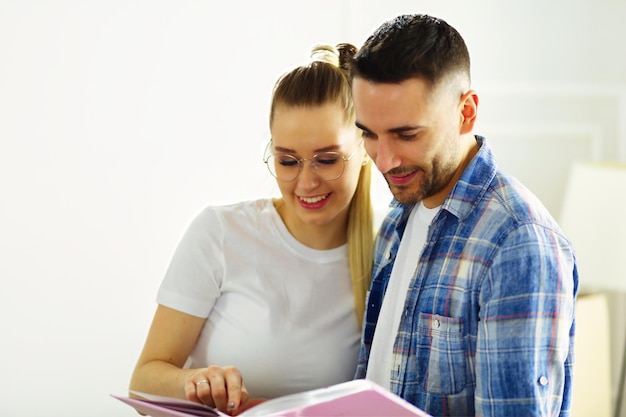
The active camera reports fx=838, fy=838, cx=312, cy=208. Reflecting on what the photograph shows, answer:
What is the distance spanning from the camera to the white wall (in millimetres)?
2713

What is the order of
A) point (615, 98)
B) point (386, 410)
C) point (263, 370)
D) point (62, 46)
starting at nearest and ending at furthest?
1. point (386, 410)
2. point (263, 370)
3. point (62, 46)
4. point (615, 98)

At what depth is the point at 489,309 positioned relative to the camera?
1.25m

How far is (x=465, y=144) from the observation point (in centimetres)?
143

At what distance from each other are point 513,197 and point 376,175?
160cm

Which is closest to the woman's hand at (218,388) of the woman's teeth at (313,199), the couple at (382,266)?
the couple at (382,266)

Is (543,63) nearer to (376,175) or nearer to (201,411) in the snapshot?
(376,175)

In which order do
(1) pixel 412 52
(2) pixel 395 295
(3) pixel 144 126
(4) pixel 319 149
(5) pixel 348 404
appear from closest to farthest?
1. (5) pixel 348 404
2. (1) pixel 412 52
3. (2) pixel 395 295
4. (4) pixel 319 149
5. (3) pixel 144 126

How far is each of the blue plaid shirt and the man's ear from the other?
0.18 feet

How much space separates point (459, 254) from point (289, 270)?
492mm

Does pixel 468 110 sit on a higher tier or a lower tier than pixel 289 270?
higher

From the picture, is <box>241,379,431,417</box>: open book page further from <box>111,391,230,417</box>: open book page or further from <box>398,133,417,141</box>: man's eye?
<box>398,133,417,141</box>: man's eye

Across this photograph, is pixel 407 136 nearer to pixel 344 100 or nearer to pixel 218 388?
pixel 344 100

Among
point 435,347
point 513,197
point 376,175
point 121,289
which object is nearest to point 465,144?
point 513,197

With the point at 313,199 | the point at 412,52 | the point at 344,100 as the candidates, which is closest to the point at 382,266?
the point at 313,199
